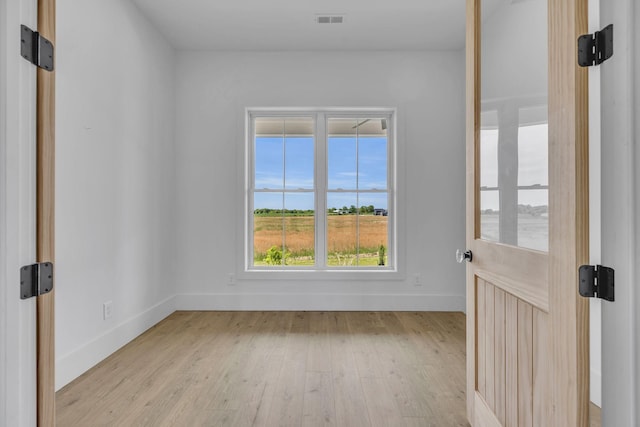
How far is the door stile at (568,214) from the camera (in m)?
1.03

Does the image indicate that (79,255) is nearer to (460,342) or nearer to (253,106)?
(253,106)

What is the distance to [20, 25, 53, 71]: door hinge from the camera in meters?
1.03

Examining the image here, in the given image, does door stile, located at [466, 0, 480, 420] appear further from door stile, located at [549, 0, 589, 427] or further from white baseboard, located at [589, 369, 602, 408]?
white baseboard, located at [589, 369, 602, 408]

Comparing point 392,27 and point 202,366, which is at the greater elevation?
point 392,27

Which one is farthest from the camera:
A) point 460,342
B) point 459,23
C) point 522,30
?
point 459,23

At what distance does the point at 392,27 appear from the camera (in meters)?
3.58

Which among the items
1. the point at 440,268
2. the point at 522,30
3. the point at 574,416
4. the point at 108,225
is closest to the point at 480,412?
the point at 574,416

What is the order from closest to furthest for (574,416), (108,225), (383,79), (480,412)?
(574,416)
(480,412)
(108,225)
(383,79)

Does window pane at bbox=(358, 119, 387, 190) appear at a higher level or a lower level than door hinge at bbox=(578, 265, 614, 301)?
higher

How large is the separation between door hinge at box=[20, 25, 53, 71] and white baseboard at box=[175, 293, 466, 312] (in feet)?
10.6

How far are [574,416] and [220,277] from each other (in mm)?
3511

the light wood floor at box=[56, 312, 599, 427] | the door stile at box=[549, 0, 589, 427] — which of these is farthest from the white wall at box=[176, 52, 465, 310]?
the door stile at box=[549, 0, 589, 427]

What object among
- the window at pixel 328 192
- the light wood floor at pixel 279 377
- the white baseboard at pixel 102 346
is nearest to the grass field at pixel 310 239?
the window at pixel 328 192

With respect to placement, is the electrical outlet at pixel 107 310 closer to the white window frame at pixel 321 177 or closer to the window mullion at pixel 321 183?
the white window frame at pixel 321 177
